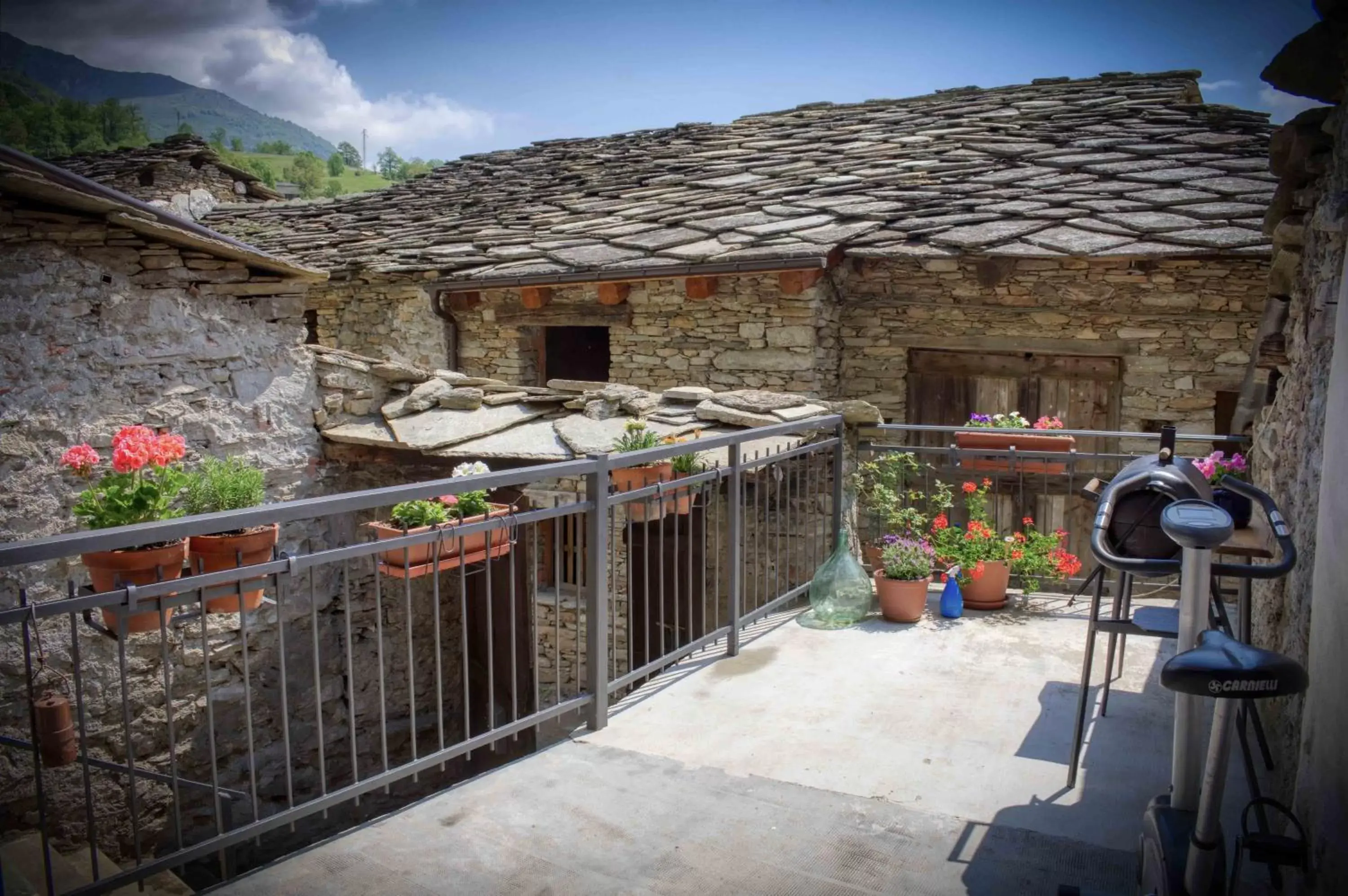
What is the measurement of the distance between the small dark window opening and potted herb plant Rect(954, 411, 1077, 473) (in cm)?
765

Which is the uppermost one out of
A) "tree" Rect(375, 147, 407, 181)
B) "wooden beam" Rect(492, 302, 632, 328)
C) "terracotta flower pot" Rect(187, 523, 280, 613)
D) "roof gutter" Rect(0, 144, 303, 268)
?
"tree" Rect(375, 147, 407, 181)

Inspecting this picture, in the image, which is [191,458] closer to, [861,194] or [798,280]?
[798,280]

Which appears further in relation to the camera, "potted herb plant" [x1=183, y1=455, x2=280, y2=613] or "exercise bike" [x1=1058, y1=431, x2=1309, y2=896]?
"potted herb plant" [x1=183, y1=455, x2=280, y2=613]

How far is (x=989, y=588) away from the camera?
564 cm

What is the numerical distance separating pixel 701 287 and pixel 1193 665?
7.58 metres

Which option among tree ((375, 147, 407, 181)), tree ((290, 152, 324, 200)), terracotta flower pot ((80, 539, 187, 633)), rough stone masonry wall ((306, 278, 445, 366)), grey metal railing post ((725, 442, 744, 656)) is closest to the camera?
terracotta flower pot ((80, 539, 187, 633))

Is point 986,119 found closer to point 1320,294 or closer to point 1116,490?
point 1320,294

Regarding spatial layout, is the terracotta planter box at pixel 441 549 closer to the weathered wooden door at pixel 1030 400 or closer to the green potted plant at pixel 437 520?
the green potted plant at pixel 437 520

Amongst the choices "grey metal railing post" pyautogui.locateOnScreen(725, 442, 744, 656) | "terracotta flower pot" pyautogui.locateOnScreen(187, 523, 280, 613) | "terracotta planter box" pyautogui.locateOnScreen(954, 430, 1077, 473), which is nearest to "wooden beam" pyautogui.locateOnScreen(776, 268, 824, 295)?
"terracotta planter box" pyautogui.locateOnScreen(954, 430, 1077, 473)

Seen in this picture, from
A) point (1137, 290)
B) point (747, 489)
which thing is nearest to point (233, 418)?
point (747, 489)

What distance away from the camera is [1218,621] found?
10.8 feet

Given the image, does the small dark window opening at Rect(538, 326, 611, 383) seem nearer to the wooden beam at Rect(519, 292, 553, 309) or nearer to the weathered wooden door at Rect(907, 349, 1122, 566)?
the wooden beam at Rect(519, 292, 553, 309)

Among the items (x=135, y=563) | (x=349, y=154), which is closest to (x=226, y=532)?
(x=135, y=563)

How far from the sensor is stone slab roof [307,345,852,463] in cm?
617
